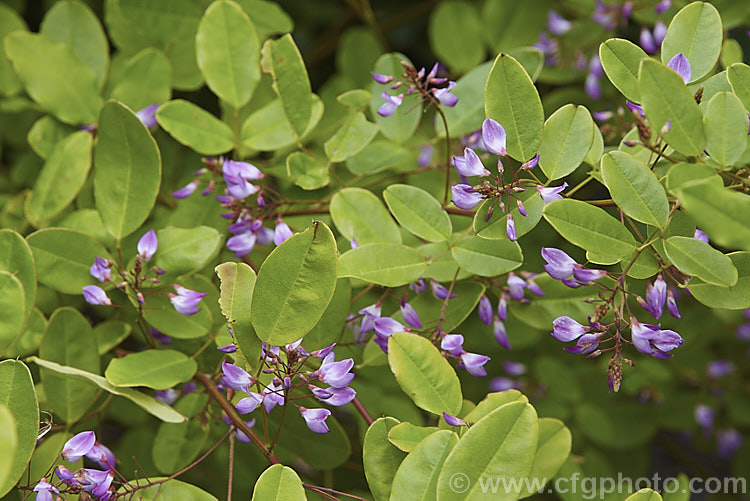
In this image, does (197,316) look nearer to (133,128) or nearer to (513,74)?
(133,128)

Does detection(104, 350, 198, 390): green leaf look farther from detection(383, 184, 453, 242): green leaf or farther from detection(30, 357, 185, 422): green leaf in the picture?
detection(383, 184, 453, 242): green leaf

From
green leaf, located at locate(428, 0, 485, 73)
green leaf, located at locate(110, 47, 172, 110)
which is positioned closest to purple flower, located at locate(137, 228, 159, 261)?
green leaf, located at locate(110, 47, 172, 110)

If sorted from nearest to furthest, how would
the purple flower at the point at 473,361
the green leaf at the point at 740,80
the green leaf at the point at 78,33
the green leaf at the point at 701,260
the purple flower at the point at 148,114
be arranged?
the green leaf at the point at 701,260, the green leaf at the point at 740,80, the purple flower at the point at 473,361, the purple flower at the point at 148,114, the green leaf at the point at 78,33

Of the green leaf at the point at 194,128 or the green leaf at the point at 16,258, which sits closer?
the green leaf at the point at 16,258

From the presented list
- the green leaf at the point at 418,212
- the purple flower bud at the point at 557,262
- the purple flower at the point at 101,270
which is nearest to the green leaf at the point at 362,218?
the green leaf at the point at 418,212

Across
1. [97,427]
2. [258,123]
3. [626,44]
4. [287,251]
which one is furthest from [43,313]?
[626,44]

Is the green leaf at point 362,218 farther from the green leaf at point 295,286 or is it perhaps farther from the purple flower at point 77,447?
the purple flower at point 77,447

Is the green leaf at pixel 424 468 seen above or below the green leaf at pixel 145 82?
below
